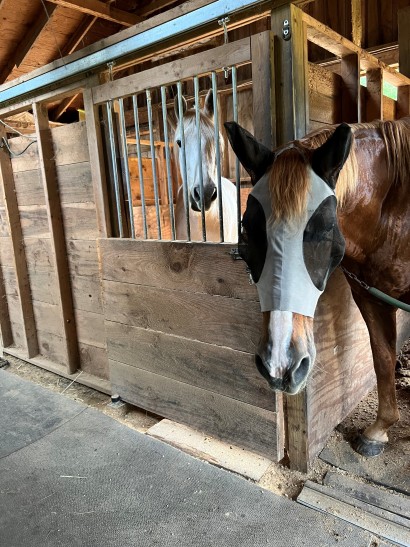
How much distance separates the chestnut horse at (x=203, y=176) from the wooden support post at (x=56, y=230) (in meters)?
0.83

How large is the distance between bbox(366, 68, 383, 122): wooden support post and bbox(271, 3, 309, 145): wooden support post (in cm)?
94

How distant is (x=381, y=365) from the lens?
1861mm

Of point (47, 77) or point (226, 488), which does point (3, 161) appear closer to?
point (47, 77)

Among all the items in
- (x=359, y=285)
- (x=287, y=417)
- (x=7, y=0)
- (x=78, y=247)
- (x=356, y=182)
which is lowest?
(x=287, y=417)

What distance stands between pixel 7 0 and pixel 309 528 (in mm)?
5809

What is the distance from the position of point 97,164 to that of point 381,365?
6.08 ft

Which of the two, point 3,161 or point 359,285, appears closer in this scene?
point 359,285

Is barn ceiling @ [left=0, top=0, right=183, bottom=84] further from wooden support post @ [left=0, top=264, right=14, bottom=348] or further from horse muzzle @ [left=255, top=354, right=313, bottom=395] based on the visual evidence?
horse muzzle @ [left=255, top=354, right=313, bottom=395]

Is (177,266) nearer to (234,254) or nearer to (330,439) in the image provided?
(234,254)

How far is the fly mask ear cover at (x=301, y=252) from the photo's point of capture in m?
1.10

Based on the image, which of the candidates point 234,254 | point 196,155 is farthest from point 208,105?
point 234,254

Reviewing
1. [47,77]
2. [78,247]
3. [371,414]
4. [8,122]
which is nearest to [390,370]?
[371,414]

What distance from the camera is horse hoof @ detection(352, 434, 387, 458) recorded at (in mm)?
1813

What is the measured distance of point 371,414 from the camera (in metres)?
2.15
